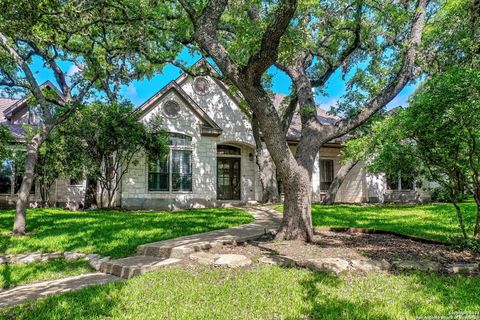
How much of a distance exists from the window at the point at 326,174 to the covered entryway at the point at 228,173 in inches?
230

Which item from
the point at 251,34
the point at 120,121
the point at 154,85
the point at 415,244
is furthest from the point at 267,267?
the point at 154,85

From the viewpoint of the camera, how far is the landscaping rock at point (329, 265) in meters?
4.82

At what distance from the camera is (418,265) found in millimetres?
5043

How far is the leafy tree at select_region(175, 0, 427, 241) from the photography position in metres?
6.04

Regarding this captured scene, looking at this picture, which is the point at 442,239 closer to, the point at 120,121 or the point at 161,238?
the point at 161,238

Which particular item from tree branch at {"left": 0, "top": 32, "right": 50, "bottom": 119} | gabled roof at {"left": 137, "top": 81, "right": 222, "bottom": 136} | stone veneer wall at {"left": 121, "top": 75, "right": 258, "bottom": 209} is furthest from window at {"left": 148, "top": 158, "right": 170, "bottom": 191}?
tree branch at {"left": 0, "top": 32, "right": 50, "bottom": 119}

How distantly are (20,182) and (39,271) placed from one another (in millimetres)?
12812

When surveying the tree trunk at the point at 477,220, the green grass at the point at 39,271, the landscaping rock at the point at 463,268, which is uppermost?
the tree trunk at the point at 477,220

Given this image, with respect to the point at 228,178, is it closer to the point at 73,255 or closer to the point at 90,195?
the point at 90,195

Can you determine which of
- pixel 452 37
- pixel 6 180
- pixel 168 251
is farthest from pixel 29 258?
pixel 452 37

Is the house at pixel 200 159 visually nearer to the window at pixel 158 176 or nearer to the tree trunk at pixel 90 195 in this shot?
the window at pixel 158 176

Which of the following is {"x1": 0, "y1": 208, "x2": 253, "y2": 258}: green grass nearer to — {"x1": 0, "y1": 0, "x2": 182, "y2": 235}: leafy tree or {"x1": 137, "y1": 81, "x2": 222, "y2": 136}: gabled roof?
{"x1": 0, "y1": 0, "x2": 182, "y2": 235}: leafy tree

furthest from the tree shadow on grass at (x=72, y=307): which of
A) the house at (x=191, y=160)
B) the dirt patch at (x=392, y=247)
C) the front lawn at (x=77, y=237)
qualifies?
the house at (x=191, y=160)

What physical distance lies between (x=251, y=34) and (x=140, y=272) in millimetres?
5369
